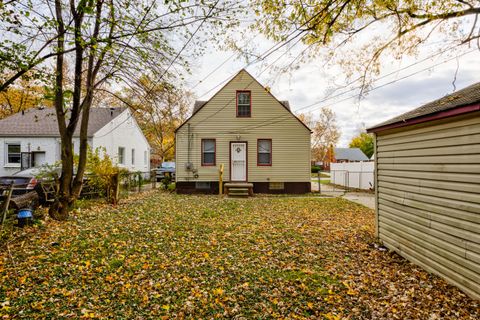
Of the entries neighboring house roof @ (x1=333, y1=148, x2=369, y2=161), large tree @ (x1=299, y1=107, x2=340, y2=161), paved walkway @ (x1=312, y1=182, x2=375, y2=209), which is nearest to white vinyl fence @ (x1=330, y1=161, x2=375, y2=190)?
paved walkway @ (x1=312, y1=182, x2=375, y2=209)

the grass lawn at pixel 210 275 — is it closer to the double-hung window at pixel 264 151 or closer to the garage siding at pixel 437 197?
the garage siding at pixel 437 197

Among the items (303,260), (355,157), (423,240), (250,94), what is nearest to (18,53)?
(303,260)

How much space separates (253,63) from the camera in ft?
18.1

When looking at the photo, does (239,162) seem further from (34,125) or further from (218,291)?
(34,125)

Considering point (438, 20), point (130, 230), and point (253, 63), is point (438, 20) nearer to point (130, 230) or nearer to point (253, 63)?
point (253, 63)

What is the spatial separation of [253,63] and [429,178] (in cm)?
382

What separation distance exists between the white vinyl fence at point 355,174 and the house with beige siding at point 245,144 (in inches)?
190

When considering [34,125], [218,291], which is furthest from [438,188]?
[34,125]

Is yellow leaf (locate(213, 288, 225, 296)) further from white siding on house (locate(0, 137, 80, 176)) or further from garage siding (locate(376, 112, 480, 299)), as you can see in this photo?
white siding on house (locate(0, 137, 80, 176))

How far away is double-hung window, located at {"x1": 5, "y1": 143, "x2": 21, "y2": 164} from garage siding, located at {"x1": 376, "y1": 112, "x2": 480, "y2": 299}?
798 inches

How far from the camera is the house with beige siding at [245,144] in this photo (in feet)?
46.8

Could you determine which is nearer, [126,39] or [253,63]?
[253,63]

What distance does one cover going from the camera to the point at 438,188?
14.4 feet

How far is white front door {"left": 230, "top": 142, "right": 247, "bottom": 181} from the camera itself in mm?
14375
